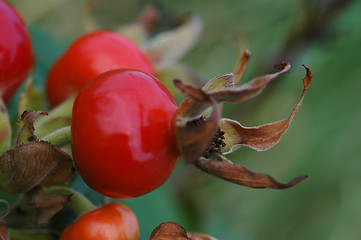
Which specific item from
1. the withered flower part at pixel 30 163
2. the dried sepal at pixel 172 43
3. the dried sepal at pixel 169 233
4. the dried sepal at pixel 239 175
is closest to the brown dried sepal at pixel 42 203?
the withered flower part at pixel 30 163

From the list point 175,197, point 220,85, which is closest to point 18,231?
point 220,85

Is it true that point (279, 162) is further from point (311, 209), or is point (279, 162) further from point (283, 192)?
point (311, 209)

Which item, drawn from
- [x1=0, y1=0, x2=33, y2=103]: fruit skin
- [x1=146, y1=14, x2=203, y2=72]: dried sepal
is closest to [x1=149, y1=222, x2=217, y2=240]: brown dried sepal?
[x1=0, y1=0, x2=33, y2=103]: fruit skin

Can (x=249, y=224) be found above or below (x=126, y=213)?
below

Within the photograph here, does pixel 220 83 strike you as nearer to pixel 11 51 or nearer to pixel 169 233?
pixel 169 233

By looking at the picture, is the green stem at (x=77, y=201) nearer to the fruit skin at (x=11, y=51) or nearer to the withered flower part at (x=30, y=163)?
the withered flower part at (x=30, y=163)

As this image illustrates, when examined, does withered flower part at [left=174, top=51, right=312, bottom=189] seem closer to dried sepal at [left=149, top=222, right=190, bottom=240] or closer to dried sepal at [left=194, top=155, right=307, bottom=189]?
dried sepal at [left=194, top=155, right=307, bottom=189]
